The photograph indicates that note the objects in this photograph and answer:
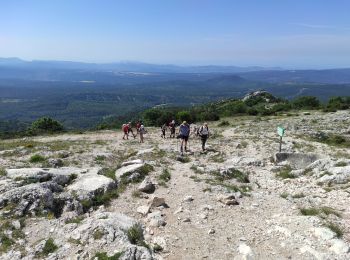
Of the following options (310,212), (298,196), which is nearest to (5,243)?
(310,212)

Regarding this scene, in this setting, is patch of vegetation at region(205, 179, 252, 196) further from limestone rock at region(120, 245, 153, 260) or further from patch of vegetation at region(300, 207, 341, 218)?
limestone rock at region(120, 245, 153, 260)

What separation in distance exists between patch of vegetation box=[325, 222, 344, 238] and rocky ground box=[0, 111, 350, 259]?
4 centimetres

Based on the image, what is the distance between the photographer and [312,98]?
89062 millimetres

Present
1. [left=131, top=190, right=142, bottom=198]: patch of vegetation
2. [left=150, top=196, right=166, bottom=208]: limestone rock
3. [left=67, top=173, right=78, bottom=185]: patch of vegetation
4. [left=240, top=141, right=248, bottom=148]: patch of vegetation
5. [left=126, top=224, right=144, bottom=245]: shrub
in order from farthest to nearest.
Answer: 1. [left=240, top=141, right=248, bottom=148]: patch of vegetation
2. [left=67, top=173, right=78, bottom=185]: patch of vegetation
3. [left=131, top=190, right=142, bottom=198]: patch of vegetation
4. [left=150, top=196, right=166, bottom=208]: limestone rock
5. [left=126, top=224, right=144, bottom=245]: shrub

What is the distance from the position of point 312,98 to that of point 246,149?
67950 millimetres

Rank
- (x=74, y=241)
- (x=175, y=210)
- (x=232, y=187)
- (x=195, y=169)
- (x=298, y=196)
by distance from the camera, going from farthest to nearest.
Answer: (x=195, y=169)
(x=232, y=187)
(x=298, y=196)
(x=175, y=210)
(x=74, y=241)

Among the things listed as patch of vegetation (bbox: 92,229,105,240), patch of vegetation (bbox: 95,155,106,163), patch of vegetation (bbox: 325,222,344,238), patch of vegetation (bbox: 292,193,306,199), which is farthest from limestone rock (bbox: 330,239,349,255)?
patch of vegetation (bbox: 95,155,106,163)

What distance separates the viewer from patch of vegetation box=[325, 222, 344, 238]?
1141cm

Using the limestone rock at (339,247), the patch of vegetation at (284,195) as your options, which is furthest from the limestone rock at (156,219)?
the patch of vegetation at (284,195)

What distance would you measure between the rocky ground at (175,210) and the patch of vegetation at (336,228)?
40 mm

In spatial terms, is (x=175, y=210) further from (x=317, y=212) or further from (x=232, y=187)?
(x=317, y=212)

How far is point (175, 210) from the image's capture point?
13773 millimetres

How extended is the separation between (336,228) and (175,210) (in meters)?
5.39

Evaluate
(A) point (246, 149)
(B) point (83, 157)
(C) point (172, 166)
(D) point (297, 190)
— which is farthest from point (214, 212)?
(A) point (246, 149)
